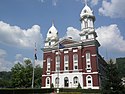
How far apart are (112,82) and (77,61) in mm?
26957

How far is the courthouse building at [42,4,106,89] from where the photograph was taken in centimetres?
4966

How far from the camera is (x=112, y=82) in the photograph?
83.6 feet

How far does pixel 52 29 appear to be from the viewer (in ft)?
206

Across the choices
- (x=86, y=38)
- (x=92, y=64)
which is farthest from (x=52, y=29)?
(x=92, y=64)

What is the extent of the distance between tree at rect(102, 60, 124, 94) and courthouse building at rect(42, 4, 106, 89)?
74.9 ft

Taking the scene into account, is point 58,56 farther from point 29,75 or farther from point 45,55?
point 29,75

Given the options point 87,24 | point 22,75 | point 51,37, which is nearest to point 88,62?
point 87,24

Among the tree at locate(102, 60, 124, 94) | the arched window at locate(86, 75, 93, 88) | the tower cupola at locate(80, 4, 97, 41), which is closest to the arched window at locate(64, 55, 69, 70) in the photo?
the arched window at locate(86, 75, 93, 88)

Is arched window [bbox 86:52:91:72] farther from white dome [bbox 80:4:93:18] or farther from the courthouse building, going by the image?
white dome [bbox 80:4:93:18]

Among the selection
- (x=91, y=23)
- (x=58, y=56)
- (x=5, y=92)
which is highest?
(x=91, y=23)

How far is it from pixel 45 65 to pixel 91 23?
19.4m

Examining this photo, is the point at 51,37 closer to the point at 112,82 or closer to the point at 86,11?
the point at 86,11

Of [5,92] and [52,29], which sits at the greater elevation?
[52,29]

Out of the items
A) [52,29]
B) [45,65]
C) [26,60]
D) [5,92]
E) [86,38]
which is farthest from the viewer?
[26,60]
